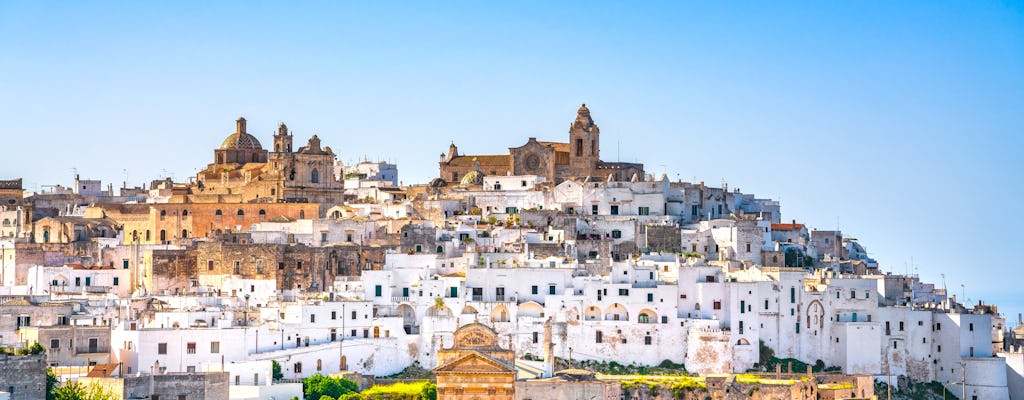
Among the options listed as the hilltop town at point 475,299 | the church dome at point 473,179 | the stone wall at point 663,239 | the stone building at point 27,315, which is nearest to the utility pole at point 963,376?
the hilltop town at point 475,299

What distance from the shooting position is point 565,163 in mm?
91250

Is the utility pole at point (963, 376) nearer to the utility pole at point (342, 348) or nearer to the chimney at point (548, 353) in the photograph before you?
the chimney at point (548, 353)

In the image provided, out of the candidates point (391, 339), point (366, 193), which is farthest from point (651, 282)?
point (366, 193)

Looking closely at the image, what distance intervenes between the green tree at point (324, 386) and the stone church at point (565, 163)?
2558 cm

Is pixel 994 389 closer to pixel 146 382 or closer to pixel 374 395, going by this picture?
pixel 374 395

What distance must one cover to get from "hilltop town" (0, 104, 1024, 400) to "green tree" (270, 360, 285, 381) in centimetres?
9

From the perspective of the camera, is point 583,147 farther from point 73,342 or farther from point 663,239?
point 73,342

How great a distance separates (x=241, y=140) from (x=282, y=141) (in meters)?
7.29

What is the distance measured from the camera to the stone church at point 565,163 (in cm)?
9025

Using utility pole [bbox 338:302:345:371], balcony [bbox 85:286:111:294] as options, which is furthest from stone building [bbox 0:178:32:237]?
utility pole [bbox 338:302:345:371]

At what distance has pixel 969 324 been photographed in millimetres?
73062

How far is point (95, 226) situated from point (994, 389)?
36.4 meters

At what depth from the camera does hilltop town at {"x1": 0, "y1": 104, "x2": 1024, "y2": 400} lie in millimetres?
64625

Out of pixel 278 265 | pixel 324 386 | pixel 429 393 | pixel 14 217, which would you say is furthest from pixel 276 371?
pixel 14 217
